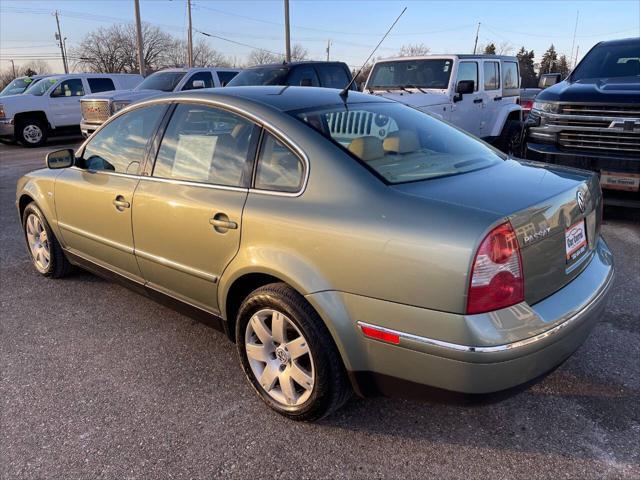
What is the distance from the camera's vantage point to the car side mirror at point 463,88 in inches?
342

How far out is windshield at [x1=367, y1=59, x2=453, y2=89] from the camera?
9.06 m

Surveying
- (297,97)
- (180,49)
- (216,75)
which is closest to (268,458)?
(297,97)

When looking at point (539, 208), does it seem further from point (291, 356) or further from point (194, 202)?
point (194, 202)

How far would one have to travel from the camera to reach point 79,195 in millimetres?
3697

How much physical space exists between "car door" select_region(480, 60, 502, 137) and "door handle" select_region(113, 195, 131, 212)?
26.8ft

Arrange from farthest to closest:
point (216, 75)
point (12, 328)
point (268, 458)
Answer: point (216, 75) → point (12, 328) → point (268, 458)

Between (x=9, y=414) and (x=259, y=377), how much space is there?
129 centimetres

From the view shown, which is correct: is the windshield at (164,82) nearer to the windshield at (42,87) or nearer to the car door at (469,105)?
the windshield at (42,87)

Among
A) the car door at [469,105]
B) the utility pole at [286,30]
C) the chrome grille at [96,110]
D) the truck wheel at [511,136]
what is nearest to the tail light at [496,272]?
the car door at [469,105]

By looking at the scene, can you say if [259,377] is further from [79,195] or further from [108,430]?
[79,195]

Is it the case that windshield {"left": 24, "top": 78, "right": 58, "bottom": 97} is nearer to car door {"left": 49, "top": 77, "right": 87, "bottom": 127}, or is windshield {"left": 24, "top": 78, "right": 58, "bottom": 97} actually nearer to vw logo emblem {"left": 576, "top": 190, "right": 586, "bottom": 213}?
car door {"left": 49, "top": 77, "right": 87, "bottom": 127}

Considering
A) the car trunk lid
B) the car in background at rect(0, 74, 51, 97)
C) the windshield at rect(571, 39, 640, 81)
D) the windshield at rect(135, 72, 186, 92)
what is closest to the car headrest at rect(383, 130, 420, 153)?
the car trunk lid

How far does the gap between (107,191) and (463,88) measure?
689cm

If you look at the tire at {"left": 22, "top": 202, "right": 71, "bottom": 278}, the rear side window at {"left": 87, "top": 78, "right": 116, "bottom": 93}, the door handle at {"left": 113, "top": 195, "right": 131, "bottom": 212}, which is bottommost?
the tire at {"left": 22, "top": 202, "right": 71, "bottom": 278}
